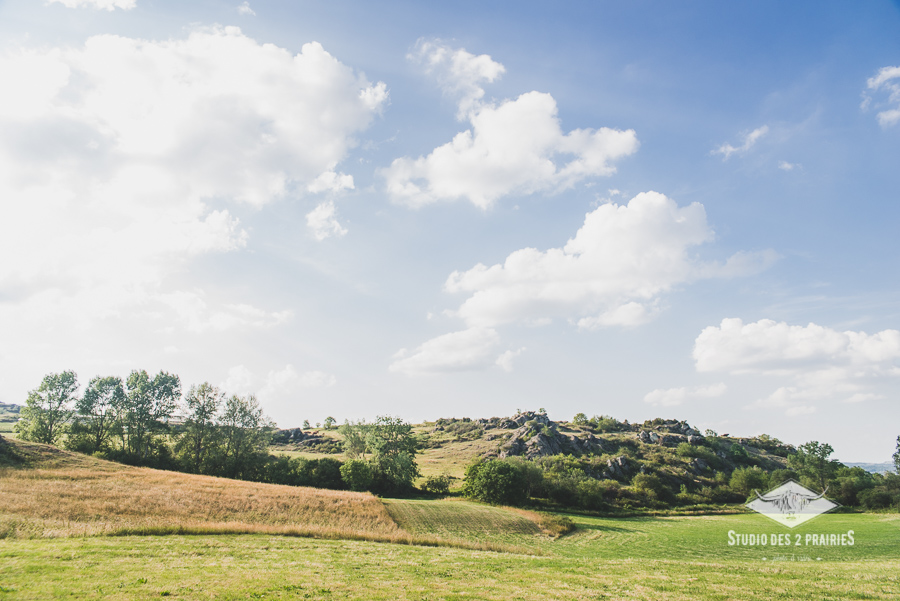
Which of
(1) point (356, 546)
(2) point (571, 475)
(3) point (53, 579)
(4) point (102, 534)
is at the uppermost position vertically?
(3) point (53, 579)

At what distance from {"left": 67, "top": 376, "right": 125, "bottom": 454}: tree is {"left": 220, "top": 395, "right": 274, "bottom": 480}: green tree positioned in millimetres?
25764

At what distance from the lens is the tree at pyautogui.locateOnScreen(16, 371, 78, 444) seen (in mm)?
92562

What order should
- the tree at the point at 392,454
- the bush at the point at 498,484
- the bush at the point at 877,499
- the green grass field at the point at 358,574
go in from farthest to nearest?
the bush at the point at 877,499 < the tree at the point at 392,454 < the bush at the point at 498,484 < the green grass field at the point at 358,574

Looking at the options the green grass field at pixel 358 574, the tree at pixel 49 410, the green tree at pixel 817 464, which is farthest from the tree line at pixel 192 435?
the green tree at pixel 817 464

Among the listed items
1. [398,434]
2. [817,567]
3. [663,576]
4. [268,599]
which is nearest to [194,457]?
[398,434]

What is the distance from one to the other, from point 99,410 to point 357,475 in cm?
7359

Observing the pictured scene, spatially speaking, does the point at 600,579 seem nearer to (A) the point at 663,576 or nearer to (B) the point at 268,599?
(A) the point at 663,576

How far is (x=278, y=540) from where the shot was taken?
103 ft

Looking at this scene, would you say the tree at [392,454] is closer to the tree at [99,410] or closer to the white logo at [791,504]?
the tree at [99,410]

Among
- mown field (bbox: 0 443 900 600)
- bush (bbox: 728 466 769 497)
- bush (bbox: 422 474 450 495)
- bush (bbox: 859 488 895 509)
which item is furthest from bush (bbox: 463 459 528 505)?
bush (bbox: 859 488 895 509)

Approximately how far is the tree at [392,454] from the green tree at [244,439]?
25492 millimetres

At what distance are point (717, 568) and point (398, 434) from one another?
8336cm

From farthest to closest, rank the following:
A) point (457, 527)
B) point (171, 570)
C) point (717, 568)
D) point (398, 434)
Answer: point (398, 434) → point (457, 527) → point (717, 568) → point (171, 570)

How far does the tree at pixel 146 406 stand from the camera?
9750 centimetres
